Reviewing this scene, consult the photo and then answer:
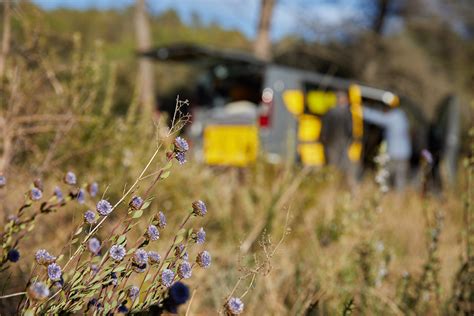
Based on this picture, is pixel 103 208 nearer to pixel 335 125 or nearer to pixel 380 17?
pixel 335 125

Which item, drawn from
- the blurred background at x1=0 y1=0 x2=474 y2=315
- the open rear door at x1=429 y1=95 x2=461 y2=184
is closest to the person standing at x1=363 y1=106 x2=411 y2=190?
the blurred background at x1=0 y1=0 x2=474 y2=315

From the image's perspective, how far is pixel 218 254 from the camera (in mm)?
2617

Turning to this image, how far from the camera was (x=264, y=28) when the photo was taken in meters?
12.9

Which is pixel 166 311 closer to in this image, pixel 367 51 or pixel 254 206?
pixel 254 206

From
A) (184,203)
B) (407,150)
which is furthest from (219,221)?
(407,150)

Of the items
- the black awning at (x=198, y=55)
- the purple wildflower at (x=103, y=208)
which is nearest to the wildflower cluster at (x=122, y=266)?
the purple wildflower at (x=103, y=208)

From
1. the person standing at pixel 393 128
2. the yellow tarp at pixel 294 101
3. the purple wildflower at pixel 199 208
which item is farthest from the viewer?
the person standing at pixel 393 128

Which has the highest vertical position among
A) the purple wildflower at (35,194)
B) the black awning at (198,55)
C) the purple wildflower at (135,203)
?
the purple wildflower at (135,203)

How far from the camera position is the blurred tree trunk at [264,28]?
42.2ft

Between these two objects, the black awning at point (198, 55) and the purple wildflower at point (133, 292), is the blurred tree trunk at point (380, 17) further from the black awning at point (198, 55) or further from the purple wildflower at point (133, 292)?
the purple wildflower at point (133, 292)

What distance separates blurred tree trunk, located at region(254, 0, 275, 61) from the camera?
1287 cm

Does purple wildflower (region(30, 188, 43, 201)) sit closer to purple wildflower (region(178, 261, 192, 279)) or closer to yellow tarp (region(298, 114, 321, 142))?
purple wildflower (region(178, 261, 192, 279))

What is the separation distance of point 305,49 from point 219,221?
15.1 m

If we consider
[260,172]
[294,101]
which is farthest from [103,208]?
[294,101]
